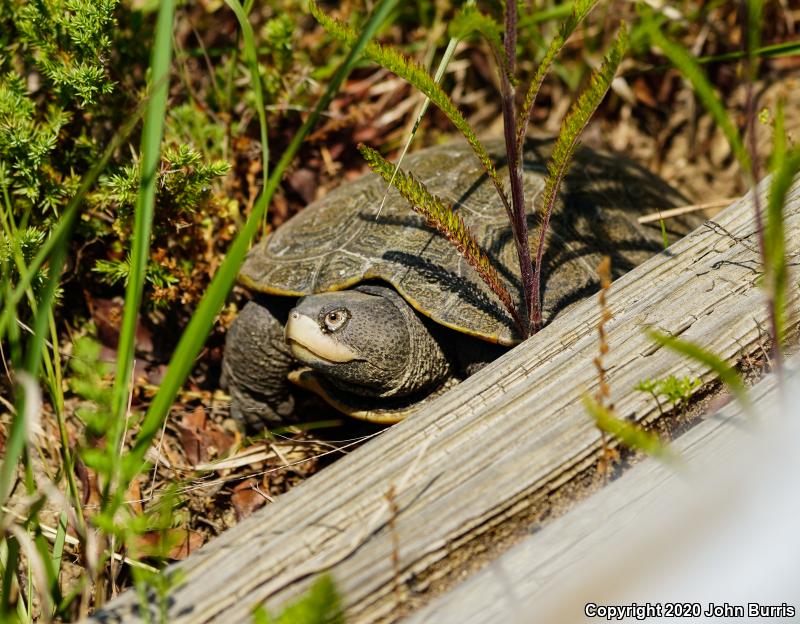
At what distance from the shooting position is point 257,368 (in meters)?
2.89

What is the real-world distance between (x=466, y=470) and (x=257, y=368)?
1437 millimetres

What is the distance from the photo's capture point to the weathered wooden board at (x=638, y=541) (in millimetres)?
1339

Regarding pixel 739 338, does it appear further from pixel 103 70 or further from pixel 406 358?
pixel 103 70

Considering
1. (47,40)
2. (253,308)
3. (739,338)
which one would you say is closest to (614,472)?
(739,338)

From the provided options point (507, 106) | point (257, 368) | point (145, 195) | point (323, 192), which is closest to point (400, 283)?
point (257, 368)

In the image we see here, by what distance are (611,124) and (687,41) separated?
0.59m

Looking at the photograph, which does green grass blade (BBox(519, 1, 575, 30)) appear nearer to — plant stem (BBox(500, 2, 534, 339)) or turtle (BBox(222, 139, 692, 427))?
turtle (BBox(222, 139, 692, 427))

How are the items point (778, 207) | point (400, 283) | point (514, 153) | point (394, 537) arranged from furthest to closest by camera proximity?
point (400, 283) → point (514, 153) → point (394, 537) → point (778, 207)

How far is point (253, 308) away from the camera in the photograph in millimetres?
2932

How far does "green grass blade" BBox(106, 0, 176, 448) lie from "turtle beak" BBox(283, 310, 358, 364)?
0.86 metres

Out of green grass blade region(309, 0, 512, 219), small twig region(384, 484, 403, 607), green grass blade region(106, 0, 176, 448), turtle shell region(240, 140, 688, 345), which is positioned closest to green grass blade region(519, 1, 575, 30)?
turtle shell region(240, 140, 688, 345)

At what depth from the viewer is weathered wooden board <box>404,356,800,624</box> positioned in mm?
1339

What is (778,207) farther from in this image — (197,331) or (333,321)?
(333,321)

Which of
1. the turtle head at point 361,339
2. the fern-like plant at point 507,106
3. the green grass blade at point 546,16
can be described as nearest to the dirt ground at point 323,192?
the turtle head at point 361,339
